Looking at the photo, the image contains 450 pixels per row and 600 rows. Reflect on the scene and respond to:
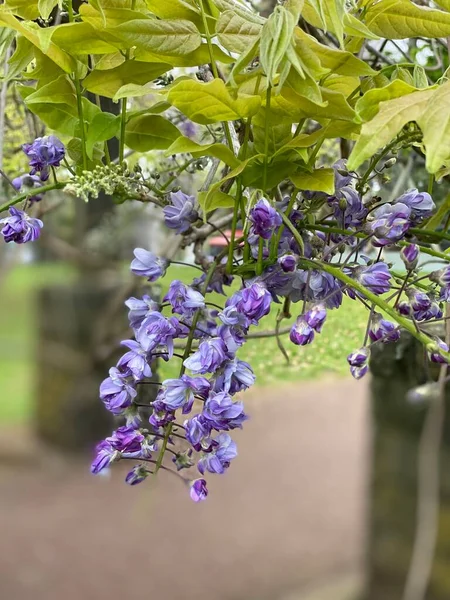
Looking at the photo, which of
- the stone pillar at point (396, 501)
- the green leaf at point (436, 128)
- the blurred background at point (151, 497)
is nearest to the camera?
the green leaf at point (436, 128)

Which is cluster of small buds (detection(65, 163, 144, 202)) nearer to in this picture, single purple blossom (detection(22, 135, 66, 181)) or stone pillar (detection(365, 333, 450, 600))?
single purple blossom (detection(22, 135, 66, 181))

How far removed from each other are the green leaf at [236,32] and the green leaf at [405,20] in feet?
0.19

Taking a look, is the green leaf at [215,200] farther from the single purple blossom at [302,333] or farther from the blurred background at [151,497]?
the blurred background at [151,497]

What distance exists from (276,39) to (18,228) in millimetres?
137

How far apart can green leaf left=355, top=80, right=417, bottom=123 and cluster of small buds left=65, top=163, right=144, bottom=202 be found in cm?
11

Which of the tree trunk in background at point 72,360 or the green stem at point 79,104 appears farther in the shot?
the tree trunk in background at point 72,360

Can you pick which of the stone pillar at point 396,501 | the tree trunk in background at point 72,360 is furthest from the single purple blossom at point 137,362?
the tree trunk in background at point 72,360

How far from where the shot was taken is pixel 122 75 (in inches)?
11.0

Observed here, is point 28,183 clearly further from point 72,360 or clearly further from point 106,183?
point 72,360

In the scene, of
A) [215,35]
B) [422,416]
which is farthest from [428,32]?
[422,416]

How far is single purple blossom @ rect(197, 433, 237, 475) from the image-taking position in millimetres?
252

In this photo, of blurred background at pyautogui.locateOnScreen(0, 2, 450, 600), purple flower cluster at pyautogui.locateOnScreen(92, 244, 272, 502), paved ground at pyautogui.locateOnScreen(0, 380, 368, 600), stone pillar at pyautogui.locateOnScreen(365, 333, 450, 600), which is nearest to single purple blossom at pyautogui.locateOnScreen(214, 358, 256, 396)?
purple flower cluster at pyautogui.locateOnScreen(92, 244, 272, 502)

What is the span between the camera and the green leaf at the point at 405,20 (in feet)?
0.83

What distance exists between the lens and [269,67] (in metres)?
0.19
